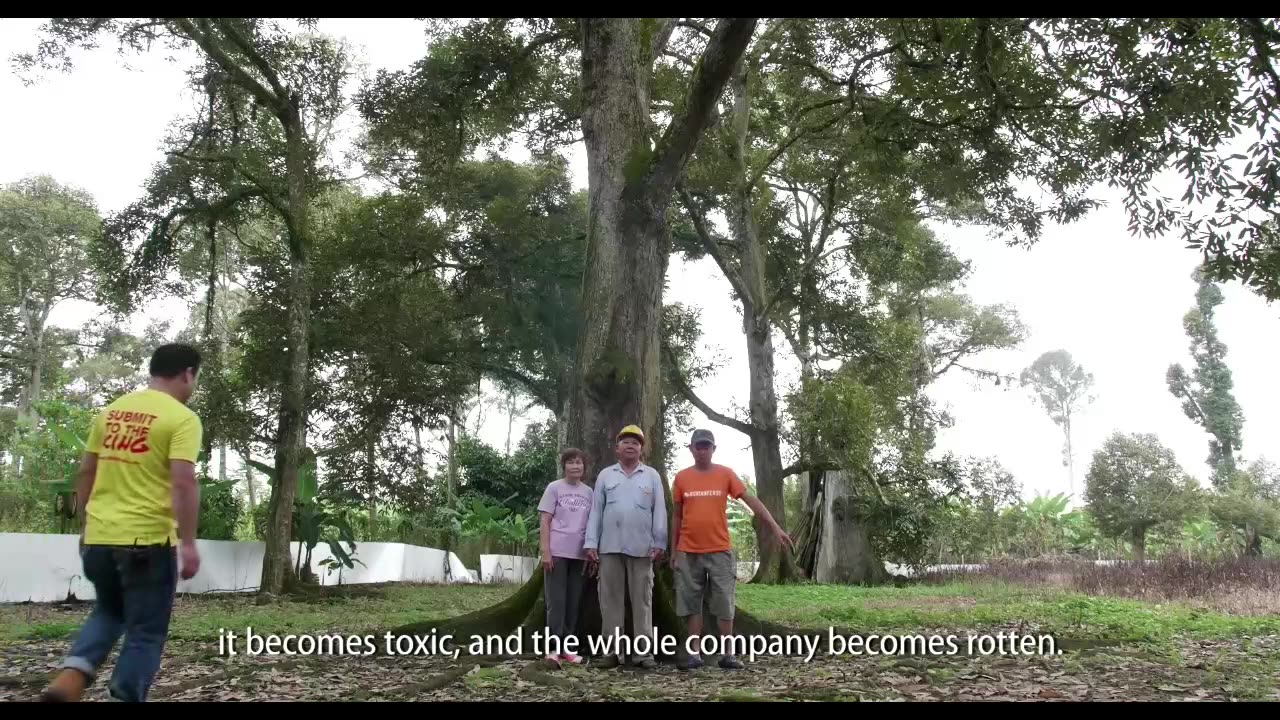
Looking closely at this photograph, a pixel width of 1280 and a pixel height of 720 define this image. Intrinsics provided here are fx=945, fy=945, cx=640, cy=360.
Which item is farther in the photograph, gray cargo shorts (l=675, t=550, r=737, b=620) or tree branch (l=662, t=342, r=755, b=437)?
tree branch (l=662, t=342, r=755, b=437)

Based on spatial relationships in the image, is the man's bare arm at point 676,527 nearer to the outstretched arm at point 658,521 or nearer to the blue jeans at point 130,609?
the outstretched arm at point 658,521

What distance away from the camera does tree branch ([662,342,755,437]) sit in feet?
67.4

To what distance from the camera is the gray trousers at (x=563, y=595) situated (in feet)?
21.9

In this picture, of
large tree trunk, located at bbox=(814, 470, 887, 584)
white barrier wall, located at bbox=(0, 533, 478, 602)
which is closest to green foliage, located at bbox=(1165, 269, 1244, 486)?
large tree trunk, located at bbox=(814, 470, 887, 584)

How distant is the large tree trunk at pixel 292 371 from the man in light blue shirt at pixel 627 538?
8588 millimetres

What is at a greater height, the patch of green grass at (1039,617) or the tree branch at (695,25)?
the tree branch at (695,25)

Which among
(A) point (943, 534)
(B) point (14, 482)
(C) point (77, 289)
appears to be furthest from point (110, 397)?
(C) point (77, 289)

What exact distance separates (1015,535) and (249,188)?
21.9 metres

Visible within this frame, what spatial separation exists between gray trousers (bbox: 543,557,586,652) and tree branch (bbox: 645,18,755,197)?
315cm

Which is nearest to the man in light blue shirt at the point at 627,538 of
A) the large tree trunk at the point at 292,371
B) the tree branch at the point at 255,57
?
the large tree trunk at the point at 292,371

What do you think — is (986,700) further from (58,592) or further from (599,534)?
(58,592)

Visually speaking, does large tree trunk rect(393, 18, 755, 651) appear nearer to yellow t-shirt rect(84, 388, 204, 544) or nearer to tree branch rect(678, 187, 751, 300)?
yellow t-shirt rect(84, 388, 204, 544)

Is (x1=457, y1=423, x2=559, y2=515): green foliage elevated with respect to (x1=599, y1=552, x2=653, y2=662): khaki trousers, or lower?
elevated
